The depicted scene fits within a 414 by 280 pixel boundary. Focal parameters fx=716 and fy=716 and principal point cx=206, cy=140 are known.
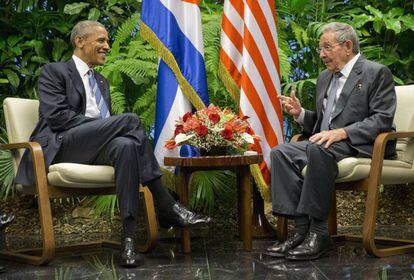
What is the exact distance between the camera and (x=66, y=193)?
396 centimetres

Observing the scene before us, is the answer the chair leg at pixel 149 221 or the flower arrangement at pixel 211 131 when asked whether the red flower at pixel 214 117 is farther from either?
the chair leg at pixel 149 221

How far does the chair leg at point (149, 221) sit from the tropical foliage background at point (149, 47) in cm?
104

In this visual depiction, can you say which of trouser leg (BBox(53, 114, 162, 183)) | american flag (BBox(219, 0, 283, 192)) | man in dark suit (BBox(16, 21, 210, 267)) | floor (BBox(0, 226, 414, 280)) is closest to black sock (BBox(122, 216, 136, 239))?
man in dark suit (BBox(16, 21, 210, 267))

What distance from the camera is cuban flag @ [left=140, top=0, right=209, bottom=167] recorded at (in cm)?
470

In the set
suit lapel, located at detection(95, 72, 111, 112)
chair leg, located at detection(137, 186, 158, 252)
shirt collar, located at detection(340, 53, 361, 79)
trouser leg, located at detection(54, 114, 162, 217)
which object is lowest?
chair leg, located at detection(137, 186, 158, 252)

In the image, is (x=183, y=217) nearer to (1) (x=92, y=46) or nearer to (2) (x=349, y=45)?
(1) (x=92, y=46)

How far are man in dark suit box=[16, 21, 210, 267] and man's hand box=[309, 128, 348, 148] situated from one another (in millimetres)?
744

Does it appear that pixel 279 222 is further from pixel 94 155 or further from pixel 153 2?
pixel 153 2

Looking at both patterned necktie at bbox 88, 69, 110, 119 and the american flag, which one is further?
the american flag

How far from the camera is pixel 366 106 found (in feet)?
13.4

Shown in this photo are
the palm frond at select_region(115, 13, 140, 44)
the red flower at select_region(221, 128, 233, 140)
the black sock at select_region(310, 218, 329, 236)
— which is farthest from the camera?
the palm frond at select_region(115, 13, 140, 44)

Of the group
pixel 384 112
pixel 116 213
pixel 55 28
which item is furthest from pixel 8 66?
pixel 384 112

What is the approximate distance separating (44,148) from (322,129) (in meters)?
1.64

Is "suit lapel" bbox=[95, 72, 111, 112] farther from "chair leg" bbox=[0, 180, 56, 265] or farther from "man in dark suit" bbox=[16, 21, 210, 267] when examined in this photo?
"chair leg" bbox=[0, 180, 56, 265]
